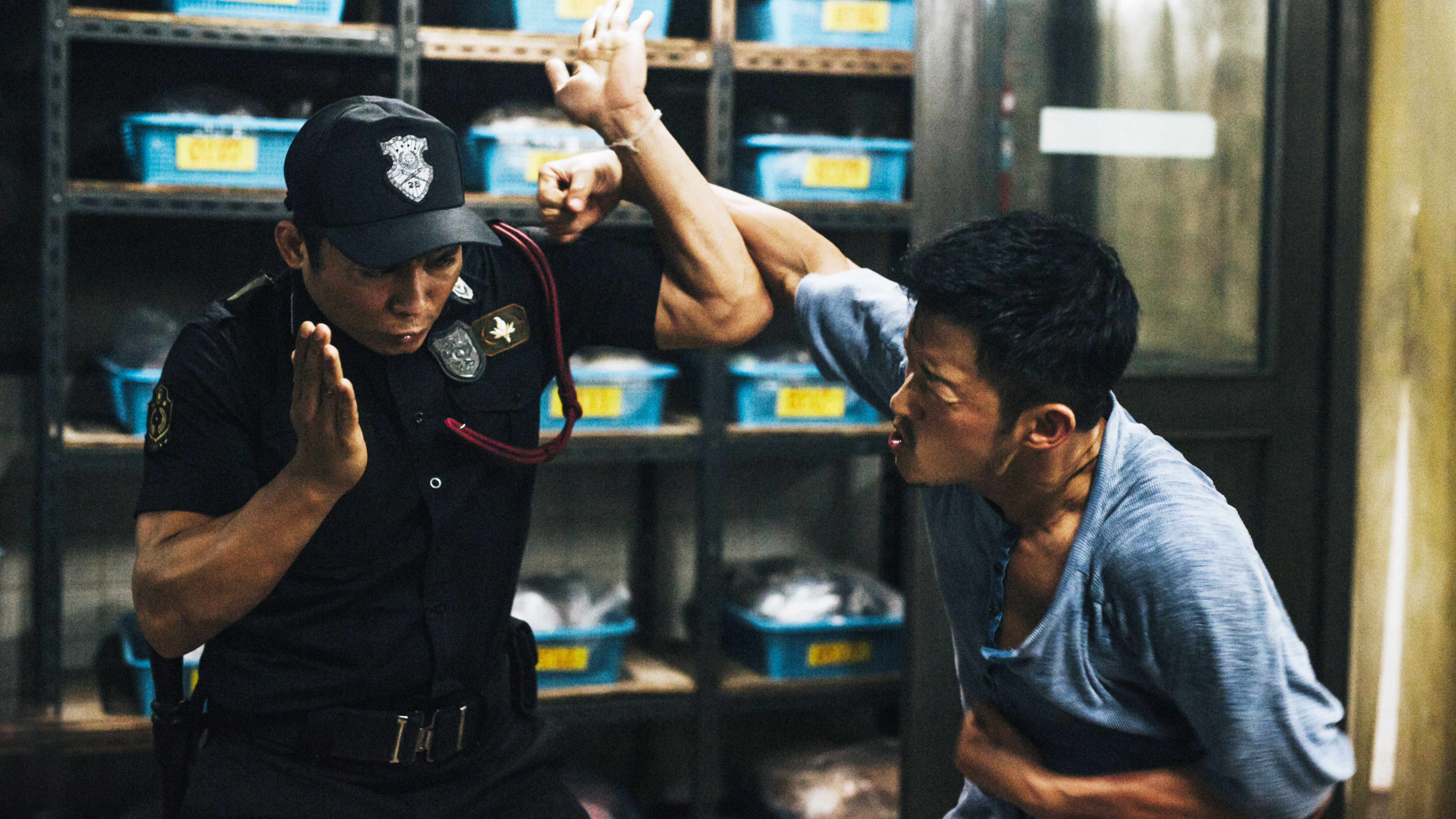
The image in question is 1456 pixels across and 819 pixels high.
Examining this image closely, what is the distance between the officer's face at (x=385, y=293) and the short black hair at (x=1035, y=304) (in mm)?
563

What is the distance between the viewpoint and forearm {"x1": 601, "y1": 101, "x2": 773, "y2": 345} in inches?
63.9

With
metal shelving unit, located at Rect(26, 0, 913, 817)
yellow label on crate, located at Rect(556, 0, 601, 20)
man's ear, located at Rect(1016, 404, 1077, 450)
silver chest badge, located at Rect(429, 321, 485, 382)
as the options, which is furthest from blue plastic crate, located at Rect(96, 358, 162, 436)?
man's ear, located at Rect(1016, 404, 1077, 450)

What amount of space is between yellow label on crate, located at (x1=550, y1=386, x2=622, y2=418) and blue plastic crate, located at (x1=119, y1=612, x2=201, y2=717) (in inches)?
36.3

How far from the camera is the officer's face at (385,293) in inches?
59.2

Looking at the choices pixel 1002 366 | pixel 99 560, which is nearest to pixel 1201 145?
pixel 1002 366

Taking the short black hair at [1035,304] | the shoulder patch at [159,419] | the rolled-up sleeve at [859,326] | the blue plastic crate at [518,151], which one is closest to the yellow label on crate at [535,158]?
the blue plastic crate at [518,151]

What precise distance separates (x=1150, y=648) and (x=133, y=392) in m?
2.24

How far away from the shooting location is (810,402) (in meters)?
3.13

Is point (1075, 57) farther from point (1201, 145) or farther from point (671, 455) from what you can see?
point (671, 455)

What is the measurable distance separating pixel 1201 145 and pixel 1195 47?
0.73 ft

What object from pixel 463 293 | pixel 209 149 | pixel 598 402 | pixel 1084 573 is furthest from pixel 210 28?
pixel 1084 573

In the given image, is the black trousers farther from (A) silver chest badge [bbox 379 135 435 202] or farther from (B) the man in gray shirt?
(A) silver chest badge [bbox 379 135 435 202]

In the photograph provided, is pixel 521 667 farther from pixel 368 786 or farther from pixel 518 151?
pixel 518 151

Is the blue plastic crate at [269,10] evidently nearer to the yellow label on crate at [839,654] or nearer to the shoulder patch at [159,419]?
the shoulder patch at [159,419]
